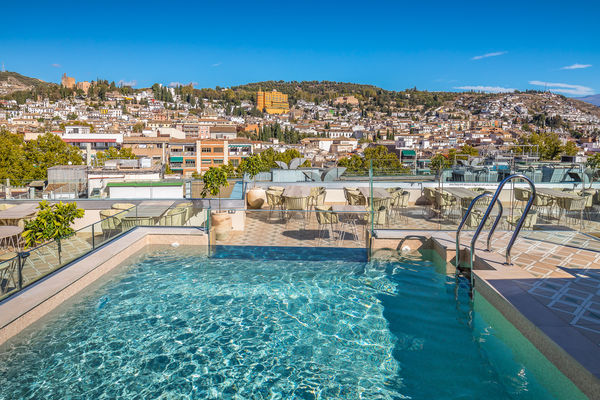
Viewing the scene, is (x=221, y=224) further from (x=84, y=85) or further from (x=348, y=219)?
(x=84, y=85)

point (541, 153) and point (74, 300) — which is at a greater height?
point (541, 153)

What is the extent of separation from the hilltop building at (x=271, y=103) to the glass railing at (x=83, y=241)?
572 feet

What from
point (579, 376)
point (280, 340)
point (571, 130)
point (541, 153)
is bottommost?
point (280, 340)

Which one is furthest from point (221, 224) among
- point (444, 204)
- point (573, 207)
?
point (573, 207)

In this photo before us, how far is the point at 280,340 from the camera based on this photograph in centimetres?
451

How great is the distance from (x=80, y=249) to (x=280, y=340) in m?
3.44

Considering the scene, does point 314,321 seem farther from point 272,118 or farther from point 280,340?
point 272,118

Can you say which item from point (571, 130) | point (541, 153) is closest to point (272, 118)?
point (571, 130)

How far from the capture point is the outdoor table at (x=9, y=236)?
610cm

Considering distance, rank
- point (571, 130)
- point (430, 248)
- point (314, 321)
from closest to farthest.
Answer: point (314, 321) → point (430, 248) → point (571, 130)

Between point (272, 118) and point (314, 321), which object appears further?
point (272, 118)

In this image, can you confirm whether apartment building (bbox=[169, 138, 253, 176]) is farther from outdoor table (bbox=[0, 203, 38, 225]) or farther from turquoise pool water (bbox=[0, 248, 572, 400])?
turquoise pool water (bbox=[0, 248, 572, 400])

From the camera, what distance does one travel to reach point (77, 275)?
5375mm

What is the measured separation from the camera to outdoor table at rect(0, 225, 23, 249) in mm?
6098
